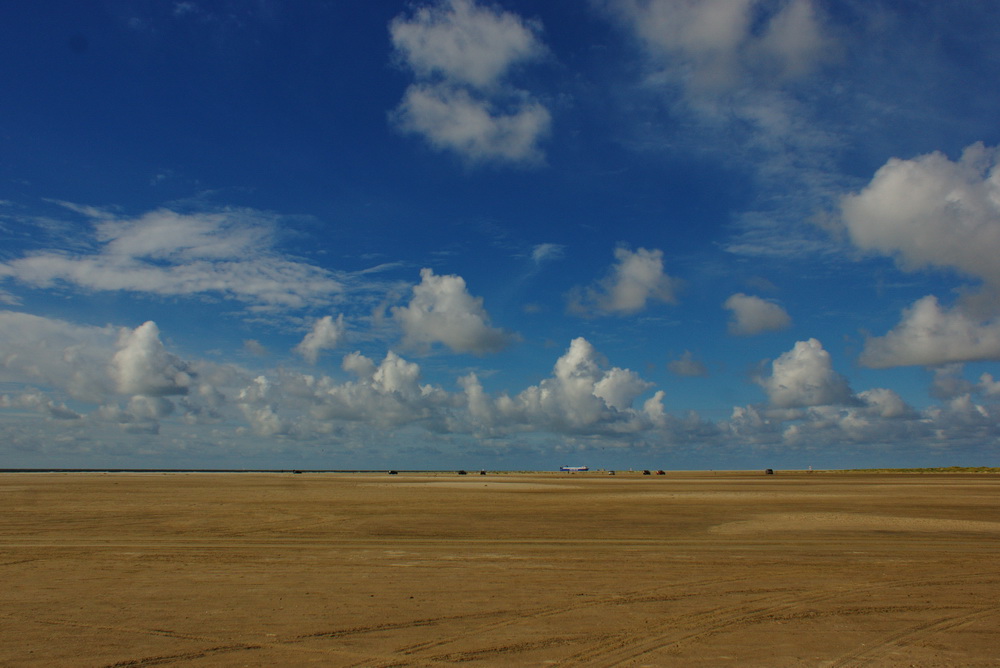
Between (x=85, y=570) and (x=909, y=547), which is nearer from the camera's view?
(x=85, y=570)

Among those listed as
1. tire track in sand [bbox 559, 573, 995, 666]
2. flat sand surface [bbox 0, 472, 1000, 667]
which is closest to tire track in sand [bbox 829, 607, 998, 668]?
flat sand surface [bbox 0, 472, 1000, 667]

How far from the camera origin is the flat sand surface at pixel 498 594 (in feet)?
30.6

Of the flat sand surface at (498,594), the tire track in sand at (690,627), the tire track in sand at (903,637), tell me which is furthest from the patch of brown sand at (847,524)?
the tire track in sand at (903,637)

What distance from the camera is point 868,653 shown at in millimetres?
9305

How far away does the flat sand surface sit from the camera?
9.32m

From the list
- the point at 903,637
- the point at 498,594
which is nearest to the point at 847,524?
the point at 903,637

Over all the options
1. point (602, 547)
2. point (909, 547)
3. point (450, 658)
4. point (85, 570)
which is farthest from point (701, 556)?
point (85, 570)

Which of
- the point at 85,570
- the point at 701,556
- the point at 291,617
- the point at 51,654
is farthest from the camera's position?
the point at 701,556

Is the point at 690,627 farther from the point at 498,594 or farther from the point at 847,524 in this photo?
the point at 847,524

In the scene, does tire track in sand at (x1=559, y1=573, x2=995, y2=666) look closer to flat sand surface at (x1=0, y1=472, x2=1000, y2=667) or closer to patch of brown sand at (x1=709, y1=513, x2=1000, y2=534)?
flat sand surface at (x1=0, y1=472, x2=1000, y2=667)

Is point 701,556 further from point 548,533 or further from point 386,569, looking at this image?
point 386,569

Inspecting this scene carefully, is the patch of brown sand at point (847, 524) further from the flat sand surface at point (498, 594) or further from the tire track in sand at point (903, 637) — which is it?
the tire track in sand at point (903, 637)

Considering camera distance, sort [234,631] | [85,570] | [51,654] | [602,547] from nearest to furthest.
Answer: [51,654] → [234,631] → [85,570] → [602,547]

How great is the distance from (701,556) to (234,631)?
13.0 metres
